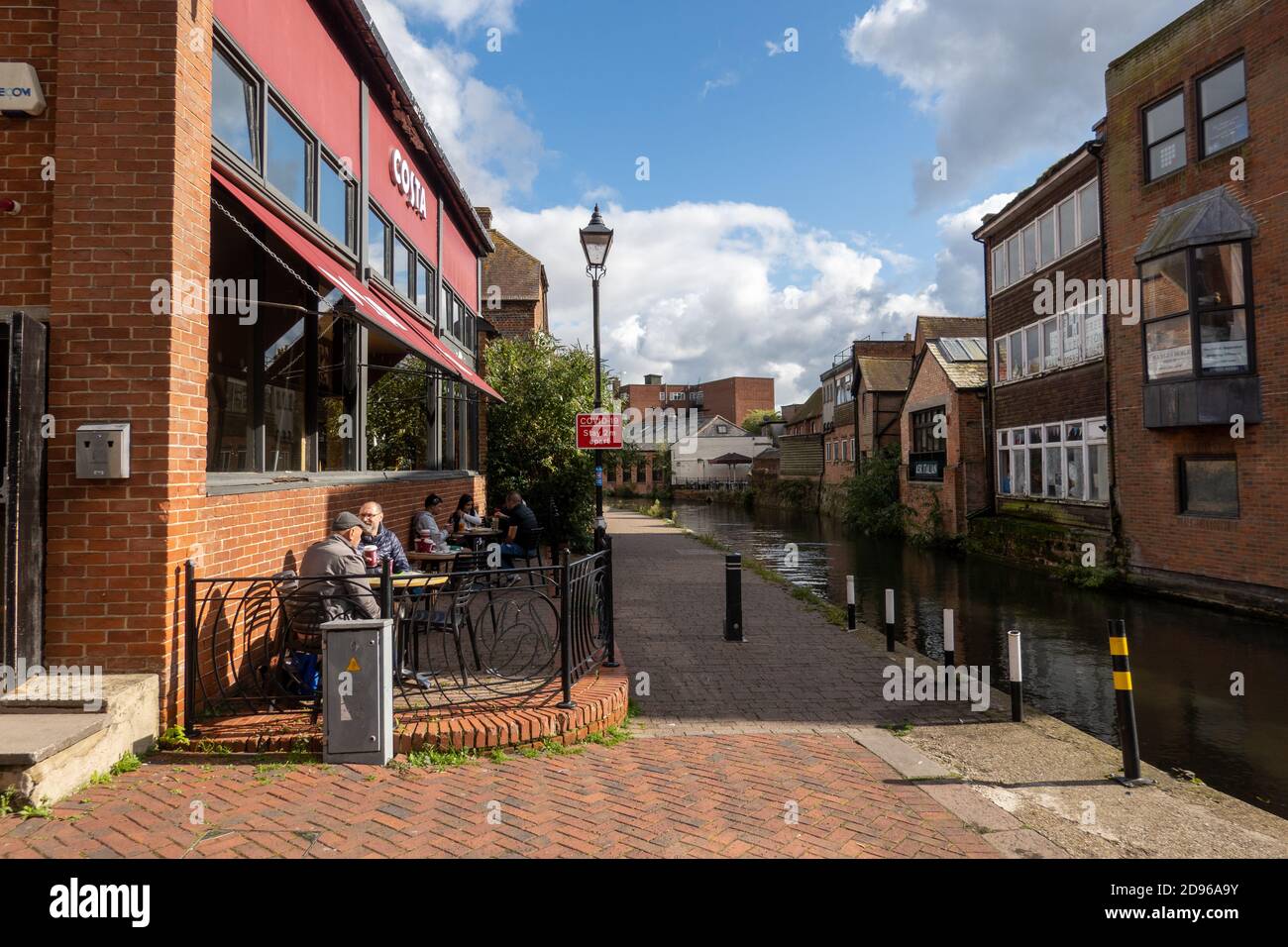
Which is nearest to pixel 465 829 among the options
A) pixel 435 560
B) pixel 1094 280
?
pixel 435 560

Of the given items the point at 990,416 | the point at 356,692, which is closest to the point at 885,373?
the point at 990,416

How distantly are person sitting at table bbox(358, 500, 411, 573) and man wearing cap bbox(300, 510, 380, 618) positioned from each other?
114 centimetres

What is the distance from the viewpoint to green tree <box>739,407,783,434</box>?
305 feet

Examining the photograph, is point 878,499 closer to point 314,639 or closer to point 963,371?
point 963,371

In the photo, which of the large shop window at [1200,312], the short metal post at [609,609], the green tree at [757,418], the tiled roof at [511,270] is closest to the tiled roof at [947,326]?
the tiled roof at [511,270]

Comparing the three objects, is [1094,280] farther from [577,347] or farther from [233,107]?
[233,107]

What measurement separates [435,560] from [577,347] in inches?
466

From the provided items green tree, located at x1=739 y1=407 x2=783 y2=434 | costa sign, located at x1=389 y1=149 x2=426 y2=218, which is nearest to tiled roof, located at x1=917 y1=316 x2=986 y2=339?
costa sign, located at x1=389 y1=149 x2=426 y2=218

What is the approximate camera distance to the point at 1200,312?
14219 millimetres

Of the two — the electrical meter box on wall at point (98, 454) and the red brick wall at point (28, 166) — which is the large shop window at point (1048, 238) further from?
the electrical meter box on wall at point (98, 454)

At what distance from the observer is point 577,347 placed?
2050cm

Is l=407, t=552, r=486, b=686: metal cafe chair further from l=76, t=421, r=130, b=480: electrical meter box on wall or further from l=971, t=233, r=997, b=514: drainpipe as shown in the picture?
l=971, t=233, r=997, b=514: drainpipe

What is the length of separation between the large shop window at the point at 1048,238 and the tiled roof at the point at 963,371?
3.20 metres

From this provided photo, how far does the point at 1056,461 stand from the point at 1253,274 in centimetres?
787
